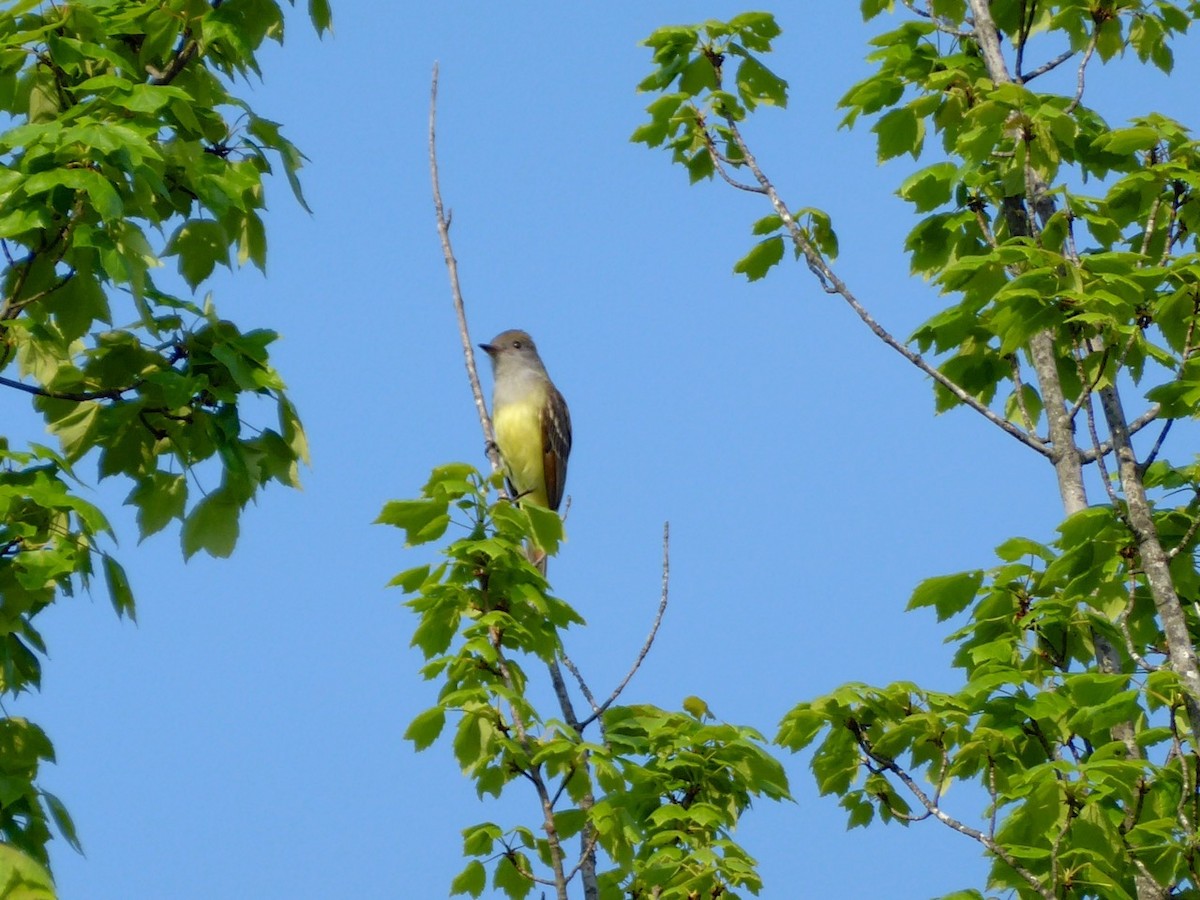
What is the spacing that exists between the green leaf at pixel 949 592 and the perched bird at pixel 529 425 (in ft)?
17.1

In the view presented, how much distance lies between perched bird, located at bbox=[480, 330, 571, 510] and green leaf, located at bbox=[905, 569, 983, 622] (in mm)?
5212

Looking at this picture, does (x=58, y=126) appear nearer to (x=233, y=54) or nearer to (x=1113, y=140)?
(x=233, y=54)

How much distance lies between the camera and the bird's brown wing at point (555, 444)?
12750 millimetres

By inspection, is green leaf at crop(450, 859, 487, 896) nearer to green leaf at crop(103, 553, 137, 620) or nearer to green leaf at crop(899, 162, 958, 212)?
green leaf at crop(103, 553, 137, 620)

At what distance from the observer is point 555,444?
12867 mm

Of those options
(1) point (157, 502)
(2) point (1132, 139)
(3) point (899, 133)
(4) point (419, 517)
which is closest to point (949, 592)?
(2) point (1132, 139)

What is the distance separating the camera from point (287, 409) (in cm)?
626

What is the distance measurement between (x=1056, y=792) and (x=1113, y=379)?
2.22 metres

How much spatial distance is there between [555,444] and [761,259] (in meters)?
3.68

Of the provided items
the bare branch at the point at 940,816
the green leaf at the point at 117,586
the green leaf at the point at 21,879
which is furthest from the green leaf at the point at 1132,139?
the green leaf at the point at 21,879

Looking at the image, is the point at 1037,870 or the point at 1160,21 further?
the point at 1160,21

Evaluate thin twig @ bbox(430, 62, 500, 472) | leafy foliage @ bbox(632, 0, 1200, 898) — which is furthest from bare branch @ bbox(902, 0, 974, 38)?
thin twig @ bbox(430, 62, 500, 472)

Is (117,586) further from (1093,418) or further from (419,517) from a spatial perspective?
(1093,418)

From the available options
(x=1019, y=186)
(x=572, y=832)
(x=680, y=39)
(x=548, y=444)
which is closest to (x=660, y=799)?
(x=572, y=832)
